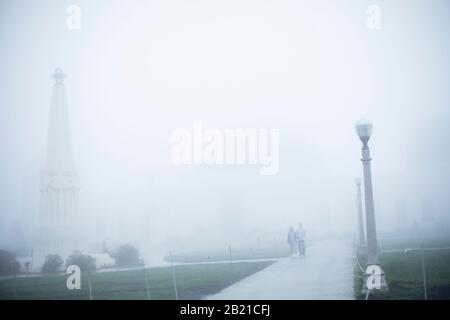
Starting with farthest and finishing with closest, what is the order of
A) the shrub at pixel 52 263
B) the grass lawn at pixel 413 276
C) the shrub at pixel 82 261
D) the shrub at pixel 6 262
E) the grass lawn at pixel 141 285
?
the shrub at pixel 52 263
the shrub at pixel 82 261
the shrub at pixel 6 262
the grass lawn at pixel 141 285
the grass lawn at pixel 413 276

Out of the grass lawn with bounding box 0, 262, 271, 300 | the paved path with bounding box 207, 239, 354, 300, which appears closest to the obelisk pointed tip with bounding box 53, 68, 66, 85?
the grass lawn with bounding box 0, 262, 271, 300

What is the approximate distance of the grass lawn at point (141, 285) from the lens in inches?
404

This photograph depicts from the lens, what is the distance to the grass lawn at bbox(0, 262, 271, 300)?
1027 cm

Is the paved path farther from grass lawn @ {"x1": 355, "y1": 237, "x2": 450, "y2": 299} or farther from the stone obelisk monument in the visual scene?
the stone obelisk monument

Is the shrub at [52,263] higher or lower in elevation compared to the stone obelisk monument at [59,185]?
lower

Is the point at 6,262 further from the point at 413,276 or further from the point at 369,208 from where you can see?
the point at 413,276

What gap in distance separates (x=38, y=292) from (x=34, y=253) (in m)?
7.80

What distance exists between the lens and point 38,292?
11.2m

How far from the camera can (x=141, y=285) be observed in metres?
11.9

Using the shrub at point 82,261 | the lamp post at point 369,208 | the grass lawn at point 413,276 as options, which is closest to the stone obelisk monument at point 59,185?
the shrub at point 82,261

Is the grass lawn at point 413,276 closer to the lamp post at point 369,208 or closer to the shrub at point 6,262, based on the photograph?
the lamp post at point 369,208

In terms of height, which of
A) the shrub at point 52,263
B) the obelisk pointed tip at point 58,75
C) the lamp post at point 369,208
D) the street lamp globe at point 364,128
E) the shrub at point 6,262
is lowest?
the shrub at point 52,263

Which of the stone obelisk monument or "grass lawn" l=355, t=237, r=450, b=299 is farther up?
the stone obelisk monument

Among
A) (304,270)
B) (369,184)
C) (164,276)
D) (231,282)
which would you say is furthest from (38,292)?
(369,184)
